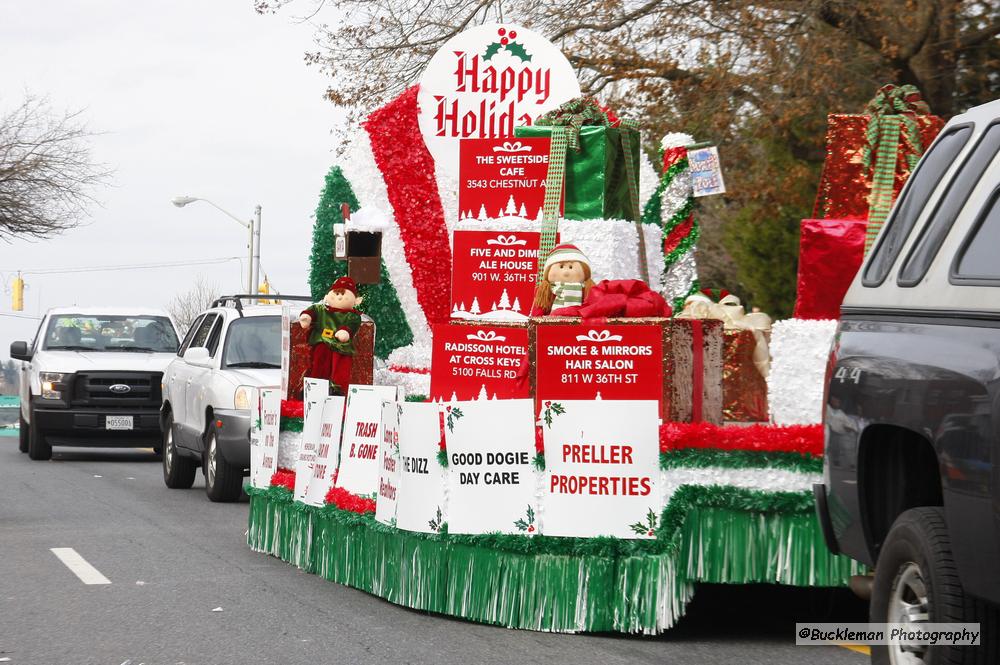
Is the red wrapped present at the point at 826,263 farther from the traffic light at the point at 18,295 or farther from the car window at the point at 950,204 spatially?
the traffic light at the point at 18,295

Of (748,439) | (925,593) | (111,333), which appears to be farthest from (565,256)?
(111,333)

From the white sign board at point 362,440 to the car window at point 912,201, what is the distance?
3.41 m

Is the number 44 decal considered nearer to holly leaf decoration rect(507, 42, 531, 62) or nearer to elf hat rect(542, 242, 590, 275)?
elf hat rect(542, 242, 590, 275)

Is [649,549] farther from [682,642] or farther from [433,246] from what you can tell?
[433,246]

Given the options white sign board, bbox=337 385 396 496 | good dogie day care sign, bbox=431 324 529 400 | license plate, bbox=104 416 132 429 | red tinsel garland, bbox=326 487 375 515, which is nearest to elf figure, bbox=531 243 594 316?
good dogie day care sign, bbox=431 324 529 400

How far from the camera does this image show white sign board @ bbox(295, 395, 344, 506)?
8461 mm

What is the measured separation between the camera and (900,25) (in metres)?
18.2

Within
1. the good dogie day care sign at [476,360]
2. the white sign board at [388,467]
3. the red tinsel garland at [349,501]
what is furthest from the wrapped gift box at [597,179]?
the red tinsel garland at [349,501]

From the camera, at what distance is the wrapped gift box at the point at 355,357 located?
1053 centimetres

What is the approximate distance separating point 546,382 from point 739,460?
1.03 meters

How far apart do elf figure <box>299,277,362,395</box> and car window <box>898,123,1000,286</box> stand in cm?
626

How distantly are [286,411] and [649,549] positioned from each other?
3775mm

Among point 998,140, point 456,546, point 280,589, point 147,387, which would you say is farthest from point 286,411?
point 147,387

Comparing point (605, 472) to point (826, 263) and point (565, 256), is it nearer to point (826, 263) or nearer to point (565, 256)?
point (826, 263)
